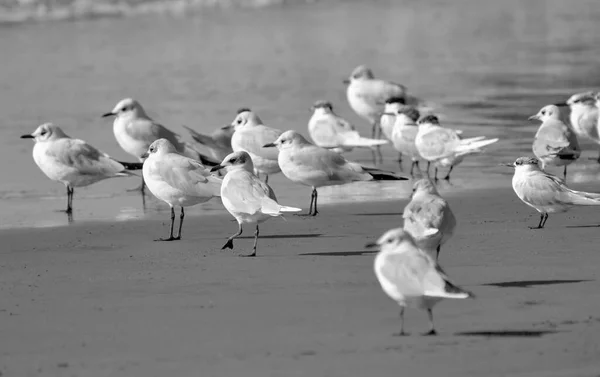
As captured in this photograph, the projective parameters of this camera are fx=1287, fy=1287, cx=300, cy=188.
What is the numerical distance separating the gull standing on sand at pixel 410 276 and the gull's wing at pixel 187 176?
3.63 m

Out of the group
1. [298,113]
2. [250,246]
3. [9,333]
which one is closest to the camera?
[9,333]

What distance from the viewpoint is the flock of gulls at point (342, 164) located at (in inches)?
268

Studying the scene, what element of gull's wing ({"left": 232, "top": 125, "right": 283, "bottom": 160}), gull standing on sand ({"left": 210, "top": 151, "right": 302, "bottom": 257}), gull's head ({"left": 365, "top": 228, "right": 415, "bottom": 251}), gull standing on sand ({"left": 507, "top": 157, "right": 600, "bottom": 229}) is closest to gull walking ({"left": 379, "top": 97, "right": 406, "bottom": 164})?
gull's wing ({"left": 232, "top": 125, "right": 283, "bottom": 160})

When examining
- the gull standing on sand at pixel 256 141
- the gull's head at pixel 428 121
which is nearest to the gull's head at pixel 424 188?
the gull standing on sand at pixel 256 141

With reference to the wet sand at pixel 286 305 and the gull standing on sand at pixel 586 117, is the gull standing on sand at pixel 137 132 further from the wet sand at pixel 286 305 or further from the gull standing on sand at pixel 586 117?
the gull standing on sand at pixel 586 117

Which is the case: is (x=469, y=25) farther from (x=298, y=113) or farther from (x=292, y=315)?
(x=292, y=315)

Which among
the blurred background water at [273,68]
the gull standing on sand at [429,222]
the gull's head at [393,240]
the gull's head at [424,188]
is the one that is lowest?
the blurred background water at [273,68]

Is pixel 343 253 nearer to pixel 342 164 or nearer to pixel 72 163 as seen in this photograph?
pixel 342 164

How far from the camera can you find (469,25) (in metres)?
27.6

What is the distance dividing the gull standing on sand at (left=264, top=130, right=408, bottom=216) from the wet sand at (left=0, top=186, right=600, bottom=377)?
0.86 meters

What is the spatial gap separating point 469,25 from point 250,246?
61.6 ft

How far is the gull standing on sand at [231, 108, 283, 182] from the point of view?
12531 mm

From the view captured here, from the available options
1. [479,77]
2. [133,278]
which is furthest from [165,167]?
[479,77]

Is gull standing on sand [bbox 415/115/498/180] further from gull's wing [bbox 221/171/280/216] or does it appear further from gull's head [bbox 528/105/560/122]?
gull's wing [bbox 221/171/280/216]
